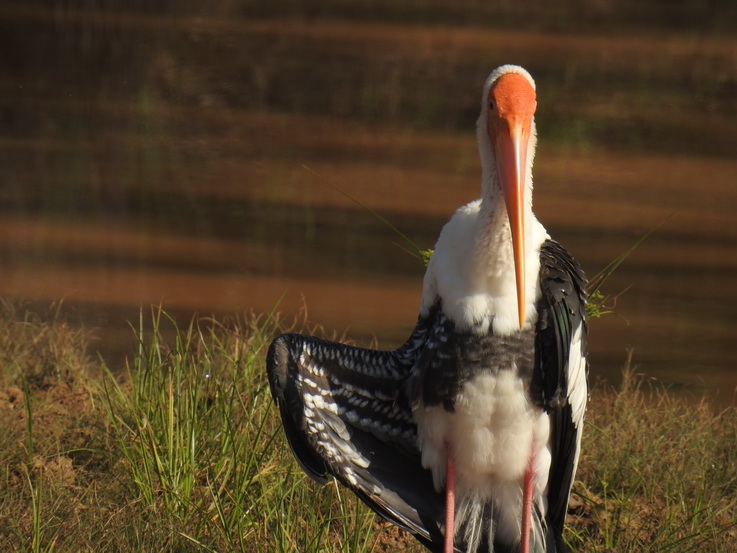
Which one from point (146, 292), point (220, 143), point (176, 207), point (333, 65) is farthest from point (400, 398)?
point (333, 65)

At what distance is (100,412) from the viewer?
12.5 feet

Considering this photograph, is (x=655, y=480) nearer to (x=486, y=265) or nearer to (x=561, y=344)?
(x=561, y=344)

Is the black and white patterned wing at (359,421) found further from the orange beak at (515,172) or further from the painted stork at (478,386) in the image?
the orange beak at (515,172)

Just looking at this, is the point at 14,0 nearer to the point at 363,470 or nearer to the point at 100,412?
the point at 100,412

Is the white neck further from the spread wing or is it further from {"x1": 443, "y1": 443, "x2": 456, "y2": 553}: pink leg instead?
{"x1": 443, "y1": 443, "x2": 456, "y2": 553}: pink leg

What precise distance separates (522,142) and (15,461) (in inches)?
68.6

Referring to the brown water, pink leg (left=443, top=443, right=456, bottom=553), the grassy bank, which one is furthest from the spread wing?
the brown water

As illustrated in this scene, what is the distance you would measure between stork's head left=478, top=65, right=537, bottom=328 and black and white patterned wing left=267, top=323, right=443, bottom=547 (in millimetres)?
353

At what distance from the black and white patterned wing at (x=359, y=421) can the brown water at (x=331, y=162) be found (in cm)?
199

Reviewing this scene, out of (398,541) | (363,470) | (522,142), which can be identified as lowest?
(398,541)

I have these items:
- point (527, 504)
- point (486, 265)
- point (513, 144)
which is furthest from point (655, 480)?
point (513, 144)

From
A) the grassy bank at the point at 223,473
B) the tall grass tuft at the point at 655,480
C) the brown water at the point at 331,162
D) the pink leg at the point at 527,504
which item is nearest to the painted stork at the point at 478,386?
the pink leg at the point at 527,504

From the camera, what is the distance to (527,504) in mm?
2732

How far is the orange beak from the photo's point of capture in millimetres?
2510
